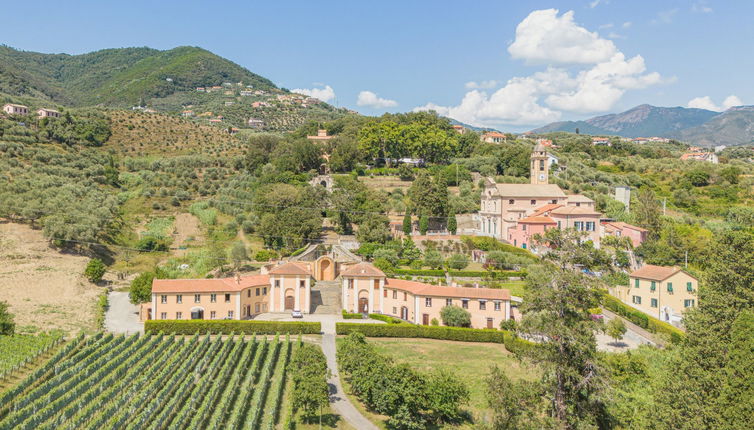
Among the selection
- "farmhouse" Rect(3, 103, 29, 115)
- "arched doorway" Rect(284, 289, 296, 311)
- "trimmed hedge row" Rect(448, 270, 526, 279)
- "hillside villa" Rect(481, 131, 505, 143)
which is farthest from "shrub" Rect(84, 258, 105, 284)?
"hillside villa" Rect(481, 131, 505, 143)

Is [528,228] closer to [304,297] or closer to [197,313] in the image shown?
[304,297]

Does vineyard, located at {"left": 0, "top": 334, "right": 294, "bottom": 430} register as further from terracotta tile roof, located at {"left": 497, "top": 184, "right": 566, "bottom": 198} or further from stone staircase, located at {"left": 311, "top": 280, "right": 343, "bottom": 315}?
terracotta tile roof, located at {"left": 497, "top": 184, "right": 566, "bottom": 198}

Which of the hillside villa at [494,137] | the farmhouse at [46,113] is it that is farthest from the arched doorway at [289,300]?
the hillside villa at [494,137]

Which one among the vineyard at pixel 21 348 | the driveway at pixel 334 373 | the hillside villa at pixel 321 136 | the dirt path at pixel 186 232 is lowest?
the driveway at pixel 334 373

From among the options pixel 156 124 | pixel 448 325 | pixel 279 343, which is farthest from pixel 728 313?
pixel 156 124

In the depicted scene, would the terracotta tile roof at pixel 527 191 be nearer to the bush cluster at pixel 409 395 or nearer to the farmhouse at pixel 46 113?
the bush cluster at pixel 409 395

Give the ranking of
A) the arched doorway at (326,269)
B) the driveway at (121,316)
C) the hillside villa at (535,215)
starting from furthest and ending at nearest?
the hillside villa at (535,215)
the arched doorway at (326,269)
the driveway at (121,316)
